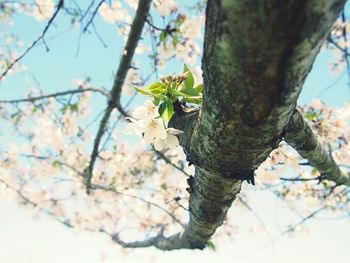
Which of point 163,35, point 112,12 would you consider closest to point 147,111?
point 163,35

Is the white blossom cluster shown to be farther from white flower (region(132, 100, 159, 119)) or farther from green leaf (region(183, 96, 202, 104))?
green leaf (region(183, 96, 202, 104))

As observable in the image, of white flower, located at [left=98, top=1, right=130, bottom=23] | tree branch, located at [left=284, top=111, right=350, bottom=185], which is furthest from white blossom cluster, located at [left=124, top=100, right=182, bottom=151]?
white flower, located at [left=98, top=1, right=130, bottom=23]

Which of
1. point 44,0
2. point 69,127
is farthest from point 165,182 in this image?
point 44,0

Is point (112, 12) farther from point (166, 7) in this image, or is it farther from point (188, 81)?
point (188, 81)

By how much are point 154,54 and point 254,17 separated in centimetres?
267

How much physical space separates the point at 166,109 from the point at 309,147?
2.57 ft

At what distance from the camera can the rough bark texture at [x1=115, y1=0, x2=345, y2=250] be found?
0.46 metres

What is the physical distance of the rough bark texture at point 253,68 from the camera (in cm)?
46

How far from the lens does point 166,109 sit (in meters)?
1.08

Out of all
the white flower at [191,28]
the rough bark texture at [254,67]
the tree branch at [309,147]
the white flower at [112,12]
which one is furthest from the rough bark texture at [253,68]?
the white flower at [112,12]

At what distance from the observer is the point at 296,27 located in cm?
47

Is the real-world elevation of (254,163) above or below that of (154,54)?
below

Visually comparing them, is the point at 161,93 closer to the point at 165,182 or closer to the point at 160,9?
the point at 160,9

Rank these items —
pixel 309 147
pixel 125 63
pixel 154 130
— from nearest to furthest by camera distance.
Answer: pixel 154 130 → pixel 309 147 → pixel 125 63
